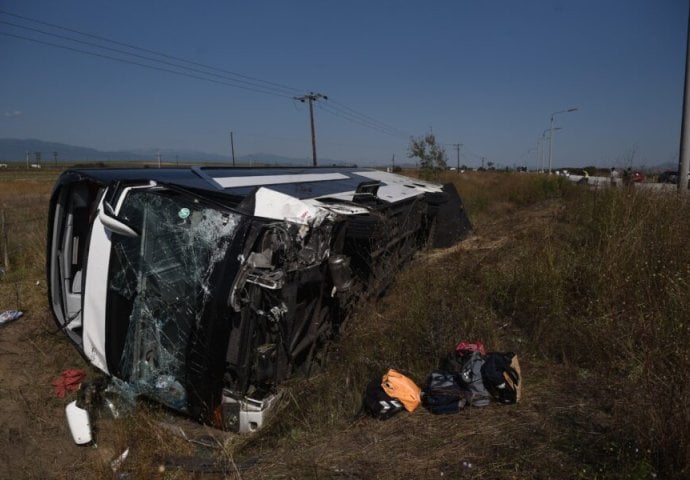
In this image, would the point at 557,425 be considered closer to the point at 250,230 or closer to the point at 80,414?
the point at 250,230

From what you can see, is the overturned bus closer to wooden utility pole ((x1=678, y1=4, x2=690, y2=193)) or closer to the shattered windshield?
the shattered windshield

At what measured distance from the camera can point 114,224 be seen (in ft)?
10.1

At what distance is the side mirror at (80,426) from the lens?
10.5ft

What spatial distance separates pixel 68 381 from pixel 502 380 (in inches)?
155

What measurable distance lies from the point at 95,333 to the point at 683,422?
371 centimetres

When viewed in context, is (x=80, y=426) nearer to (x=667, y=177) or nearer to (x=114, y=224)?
(x=114, y=224)

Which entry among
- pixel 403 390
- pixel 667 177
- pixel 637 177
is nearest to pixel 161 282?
pixel 403 390

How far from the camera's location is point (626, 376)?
3.11m

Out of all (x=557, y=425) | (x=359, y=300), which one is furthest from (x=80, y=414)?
(x=557, y=425)

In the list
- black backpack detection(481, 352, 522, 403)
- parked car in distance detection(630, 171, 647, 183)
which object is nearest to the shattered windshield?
black backpack detection(481, 352, 522, 403)

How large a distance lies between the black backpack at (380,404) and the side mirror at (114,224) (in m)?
2.04

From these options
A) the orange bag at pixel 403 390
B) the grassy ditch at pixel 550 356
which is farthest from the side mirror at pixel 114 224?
the orange bag at pixel 403 390

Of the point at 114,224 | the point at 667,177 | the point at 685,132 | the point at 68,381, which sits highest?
the point at 685,132

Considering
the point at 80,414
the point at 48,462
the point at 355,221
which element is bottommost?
the point at 48,462
